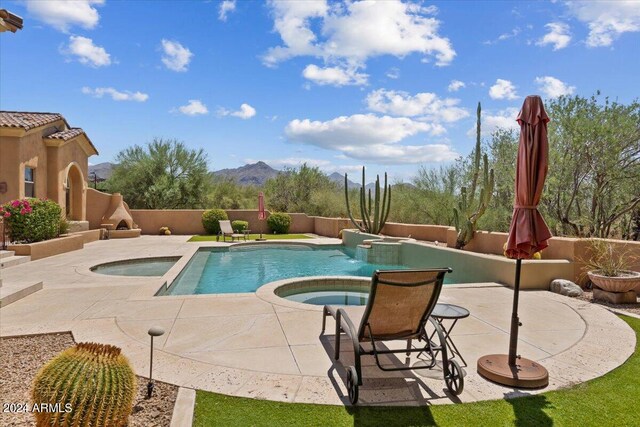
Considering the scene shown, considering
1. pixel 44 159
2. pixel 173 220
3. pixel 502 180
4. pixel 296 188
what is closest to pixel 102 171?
pixel 296 188

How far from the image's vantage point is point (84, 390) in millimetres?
2346

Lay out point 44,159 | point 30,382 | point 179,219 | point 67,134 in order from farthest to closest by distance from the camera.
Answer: point 179,219 < point 67,134 < point 44,159 < point 30,382

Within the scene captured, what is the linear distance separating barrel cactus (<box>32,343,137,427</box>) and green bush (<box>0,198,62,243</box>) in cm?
1193

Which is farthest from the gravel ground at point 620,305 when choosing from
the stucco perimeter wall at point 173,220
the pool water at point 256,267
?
the stucco perimeter wall at point 173,220

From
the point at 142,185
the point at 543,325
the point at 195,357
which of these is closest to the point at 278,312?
the point at 195,357

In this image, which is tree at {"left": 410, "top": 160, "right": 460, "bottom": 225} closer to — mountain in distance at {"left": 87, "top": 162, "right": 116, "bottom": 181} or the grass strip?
the grass strip

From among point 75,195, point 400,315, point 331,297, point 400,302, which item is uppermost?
point 75,195

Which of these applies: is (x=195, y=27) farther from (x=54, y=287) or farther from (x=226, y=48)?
(x=54, y=287)

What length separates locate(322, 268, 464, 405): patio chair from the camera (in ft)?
10.6

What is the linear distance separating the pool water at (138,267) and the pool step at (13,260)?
2.05 m

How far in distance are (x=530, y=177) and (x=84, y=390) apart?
13.0ft

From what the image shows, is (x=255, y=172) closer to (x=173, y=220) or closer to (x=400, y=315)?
(x=173, y=220)

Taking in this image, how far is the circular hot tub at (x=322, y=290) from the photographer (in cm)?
765

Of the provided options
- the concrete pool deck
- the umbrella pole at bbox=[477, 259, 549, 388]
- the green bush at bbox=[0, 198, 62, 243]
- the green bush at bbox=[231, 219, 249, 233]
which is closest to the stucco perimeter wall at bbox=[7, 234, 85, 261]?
the green bush at bbox=[0, 198, 62, 243]
